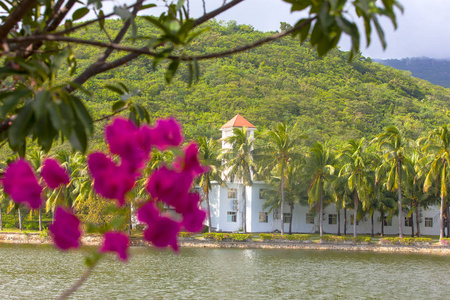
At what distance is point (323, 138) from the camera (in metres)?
54.5

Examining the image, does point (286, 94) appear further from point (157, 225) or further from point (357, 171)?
point (157, 225)

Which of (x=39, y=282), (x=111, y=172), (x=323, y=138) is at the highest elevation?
(x=323, y=138)

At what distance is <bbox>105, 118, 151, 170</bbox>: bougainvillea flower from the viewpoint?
122 centimetres

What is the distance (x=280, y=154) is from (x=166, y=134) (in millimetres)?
35265

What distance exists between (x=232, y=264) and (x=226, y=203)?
17680mm

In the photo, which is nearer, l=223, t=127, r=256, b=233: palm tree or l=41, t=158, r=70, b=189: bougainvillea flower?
l=41, t=158, r=70, b=189: bougainvillea flower

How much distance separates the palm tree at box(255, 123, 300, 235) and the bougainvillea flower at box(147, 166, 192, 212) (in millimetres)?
34755

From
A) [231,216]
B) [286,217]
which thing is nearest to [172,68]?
[231,216]

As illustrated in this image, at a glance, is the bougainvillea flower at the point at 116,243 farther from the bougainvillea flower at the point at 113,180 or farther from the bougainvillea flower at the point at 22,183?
the bougainvillea flower at the point at 22,183

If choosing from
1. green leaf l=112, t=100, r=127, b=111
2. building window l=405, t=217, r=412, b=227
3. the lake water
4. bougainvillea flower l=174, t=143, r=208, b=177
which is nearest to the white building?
building window l=405, t=217, r=412, b=227

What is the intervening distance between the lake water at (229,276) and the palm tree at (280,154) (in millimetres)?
8588

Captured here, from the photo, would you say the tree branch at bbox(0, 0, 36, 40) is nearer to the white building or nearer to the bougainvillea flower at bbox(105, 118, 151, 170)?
the bougainvillea flower at bbox(105, 118, 151, 170)

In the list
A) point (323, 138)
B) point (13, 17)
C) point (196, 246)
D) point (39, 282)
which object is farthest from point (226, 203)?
point (13, 17)

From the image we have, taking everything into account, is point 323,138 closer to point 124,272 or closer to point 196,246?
point 196,246
